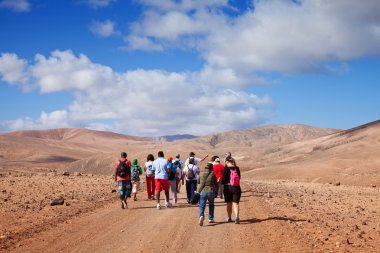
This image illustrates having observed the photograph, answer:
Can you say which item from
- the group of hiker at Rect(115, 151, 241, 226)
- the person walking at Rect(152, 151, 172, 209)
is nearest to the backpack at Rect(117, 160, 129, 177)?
the group of hiker at Rect(115, 151, 241, 226)

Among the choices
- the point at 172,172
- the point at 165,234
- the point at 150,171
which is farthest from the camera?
the point at 150,171

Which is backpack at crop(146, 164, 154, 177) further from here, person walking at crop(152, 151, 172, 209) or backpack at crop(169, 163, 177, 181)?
person walking at crop(152, 151, 172, 209)

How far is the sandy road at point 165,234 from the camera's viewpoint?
396 inches

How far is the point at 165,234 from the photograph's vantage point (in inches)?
454

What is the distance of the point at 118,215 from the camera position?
49.6ft

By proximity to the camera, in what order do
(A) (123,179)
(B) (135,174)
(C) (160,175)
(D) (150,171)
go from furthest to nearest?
(B) (135,174)
(D) (150,171)
(A) (123,179)
(C) (160,175)

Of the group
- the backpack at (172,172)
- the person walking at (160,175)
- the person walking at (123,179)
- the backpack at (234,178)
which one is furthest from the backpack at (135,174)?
the backpack at (234,178)

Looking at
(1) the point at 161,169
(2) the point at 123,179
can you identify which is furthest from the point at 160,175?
(2) the point at 123,179

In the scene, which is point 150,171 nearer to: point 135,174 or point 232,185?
point 135,174

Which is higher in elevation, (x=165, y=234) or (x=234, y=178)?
(x=234, y=178)

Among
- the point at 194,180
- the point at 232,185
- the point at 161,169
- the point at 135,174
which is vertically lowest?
the point at 232,185

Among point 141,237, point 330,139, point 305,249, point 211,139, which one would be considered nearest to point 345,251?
point 305,249

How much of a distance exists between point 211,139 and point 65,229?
182m

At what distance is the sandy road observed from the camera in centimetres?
1007
